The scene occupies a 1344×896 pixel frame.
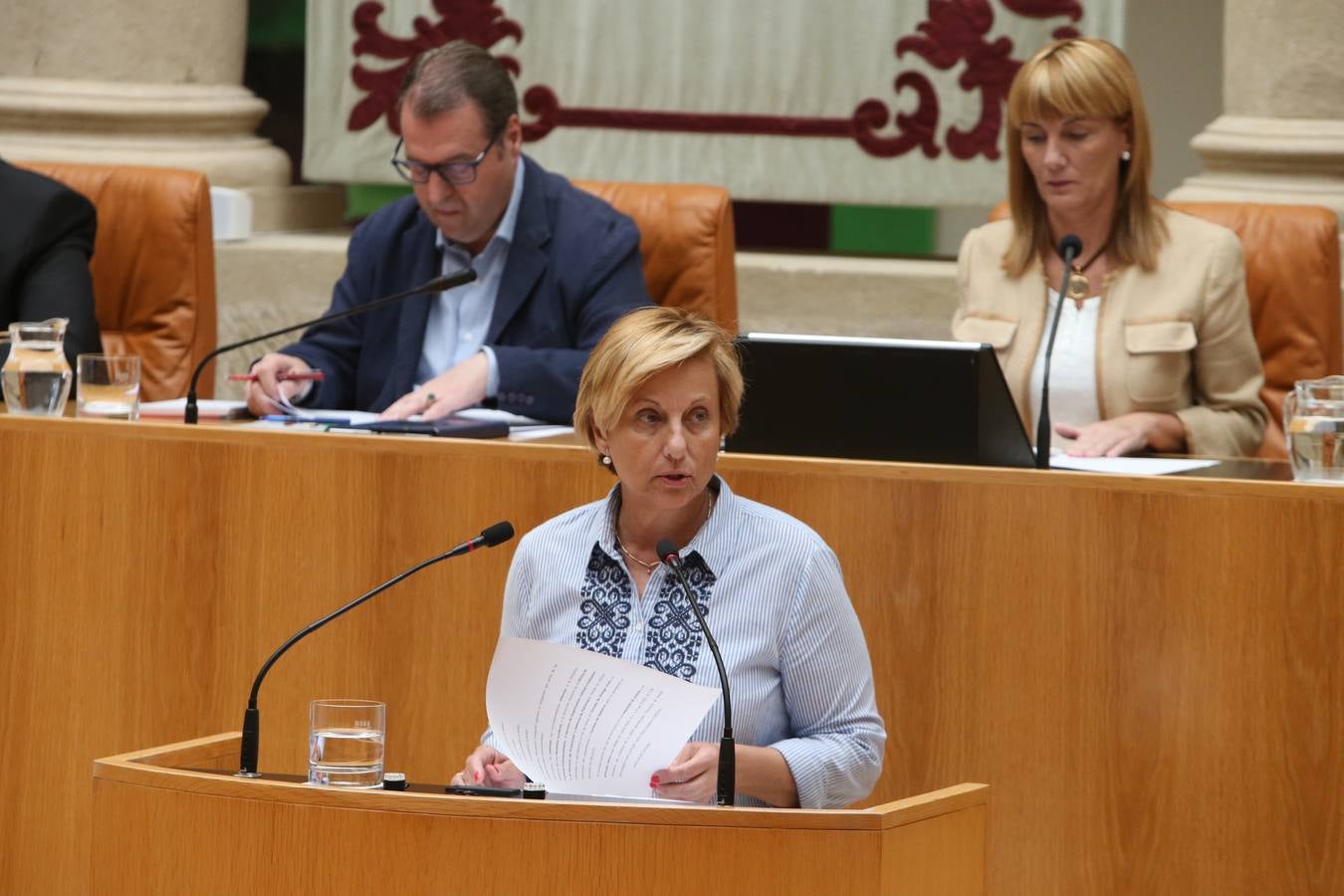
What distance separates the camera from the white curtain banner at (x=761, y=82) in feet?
16.6

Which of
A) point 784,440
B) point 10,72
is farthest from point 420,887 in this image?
point 10,72

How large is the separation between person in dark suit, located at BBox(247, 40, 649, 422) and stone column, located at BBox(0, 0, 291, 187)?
1.62 m

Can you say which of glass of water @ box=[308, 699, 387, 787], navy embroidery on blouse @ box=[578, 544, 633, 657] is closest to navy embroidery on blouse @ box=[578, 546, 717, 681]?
navy embroidery on blouse @ box=[578, 544, 633, 657]

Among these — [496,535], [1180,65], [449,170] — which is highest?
[1180,65]

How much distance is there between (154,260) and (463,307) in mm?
783

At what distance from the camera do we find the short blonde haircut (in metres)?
→ 2.14

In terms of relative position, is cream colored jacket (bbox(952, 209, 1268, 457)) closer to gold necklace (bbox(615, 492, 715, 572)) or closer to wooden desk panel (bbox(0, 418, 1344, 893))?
wooden desk panel (bbox(0, 418, 1344, 893))

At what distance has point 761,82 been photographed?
5.16m

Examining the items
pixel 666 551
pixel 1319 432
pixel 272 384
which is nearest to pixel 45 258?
pixel 272 384

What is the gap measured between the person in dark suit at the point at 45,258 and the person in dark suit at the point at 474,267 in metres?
0.43

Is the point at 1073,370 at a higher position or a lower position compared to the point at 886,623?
higher

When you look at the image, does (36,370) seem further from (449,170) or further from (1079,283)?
(1079,283)

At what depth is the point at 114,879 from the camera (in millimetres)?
1889

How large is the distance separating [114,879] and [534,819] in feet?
1.37
